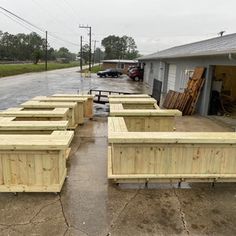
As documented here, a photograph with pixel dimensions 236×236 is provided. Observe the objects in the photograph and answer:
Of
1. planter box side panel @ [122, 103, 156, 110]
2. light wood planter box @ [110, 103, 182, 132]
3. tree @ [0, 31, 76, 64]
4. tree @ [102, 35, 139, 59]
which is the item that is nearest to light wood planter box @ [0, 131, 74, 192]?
light wood planter box @ [110, 103, 182, 132]

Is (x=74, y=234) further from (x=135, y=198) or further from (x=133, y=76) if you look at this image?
(x=133, y=76)

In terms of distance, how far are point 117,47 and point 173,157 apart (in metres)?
100

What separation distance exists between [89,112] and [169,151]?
5970 millimetres

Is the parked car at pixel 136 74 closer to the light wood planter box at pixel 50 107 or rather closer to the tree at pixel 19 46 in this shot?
the light wood planter box at pixel 50 107

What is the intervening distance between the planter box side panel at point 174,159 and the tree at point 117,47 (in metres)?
91.9

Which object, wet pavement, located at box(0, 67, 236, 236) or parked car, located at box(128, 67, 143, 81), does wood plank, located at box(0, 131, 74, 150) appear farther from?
parked car, located at box(128, 67, 143, 81)

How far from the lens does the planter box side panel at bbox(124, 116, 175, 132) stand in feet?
22.1

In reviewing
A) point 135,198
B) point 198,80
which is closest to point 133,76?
point 198,80

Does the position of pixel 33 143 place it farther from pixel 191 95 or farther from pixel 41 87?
pixel 41 87

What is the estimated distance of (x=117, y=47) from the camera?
331ft

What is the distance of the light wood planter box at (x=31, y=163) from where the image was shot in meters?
3.98

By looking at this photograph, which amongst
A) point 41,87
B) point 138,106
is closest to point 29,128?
point 138,106

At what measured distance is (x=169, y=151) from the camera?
4441 millimetres

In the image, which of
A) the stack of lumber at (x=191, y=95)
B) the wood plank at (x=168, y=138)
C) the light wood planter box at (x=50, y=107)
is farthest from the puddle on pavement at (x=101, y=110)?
the wood plank at (x=168, y=138)
